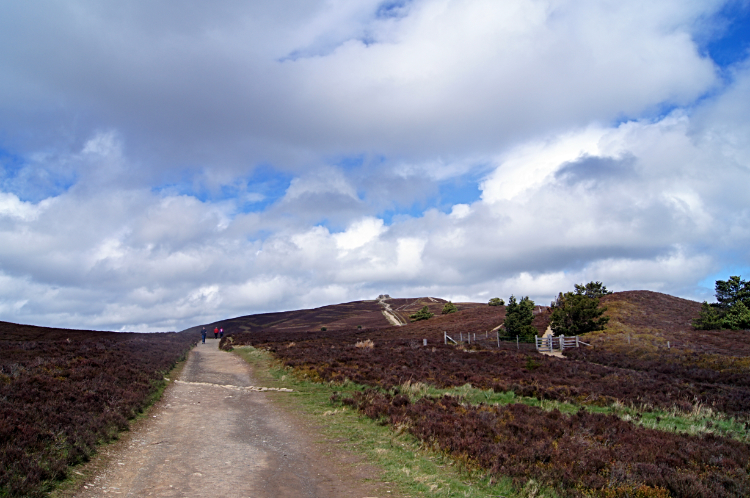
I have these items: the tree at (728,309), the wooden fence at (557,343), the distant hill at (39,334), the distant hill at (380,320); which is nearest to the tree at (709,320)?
the tree at (728,309)

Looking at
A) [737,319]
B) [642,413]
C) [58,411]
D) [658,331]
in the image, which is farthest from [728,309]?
[58,411]

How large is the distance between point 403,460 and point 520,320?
128ft

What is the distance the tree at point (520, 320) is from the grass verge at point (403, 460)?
32300mm

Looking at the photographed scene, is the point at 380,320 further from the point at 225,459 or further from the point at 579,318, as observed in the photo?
the point at 225,459

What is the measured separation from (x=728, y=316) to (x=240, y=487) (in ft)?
187

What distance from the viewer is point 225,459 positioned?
902cm

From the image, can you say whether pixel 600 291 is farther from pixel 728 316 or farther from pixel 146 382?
pixel 146 382

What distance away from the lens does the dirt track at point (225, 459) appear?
24.3 ft

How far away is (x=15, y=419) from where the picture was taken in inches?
352

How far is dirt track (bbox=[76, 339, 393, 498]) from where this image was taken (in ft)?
24.3

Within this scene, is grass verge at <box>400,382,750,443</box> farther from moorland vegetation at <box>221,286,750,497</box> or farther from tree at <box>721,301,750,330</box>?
tree at <box>721,301,750,330</box>

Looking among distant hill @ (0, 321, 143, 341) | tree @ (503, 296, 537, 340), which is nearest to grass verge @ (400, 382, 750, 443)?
tree @ (503, 296, 537, 340)

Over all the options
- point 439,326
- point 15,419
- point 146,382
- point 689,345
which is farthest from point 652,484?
point 439,326

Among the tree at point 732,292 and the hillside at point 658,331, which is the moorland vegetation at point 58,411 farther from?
the tree at point 732,292
